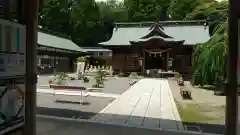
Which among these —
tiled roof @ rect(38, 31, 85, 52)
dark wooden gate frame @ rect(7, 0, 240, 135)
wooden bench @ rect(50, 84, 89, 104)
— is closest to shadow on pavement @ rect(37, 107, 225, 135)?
wooden bench @ rect(50, 84, 89, 104)

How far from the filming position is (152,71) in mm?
25047

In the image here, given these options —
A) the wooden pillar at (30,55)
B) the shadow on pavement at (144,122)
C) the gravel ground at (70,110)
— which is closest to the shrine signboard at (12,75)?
the wooden pillar at (30,55)

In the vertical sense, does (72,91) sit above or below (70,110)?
above

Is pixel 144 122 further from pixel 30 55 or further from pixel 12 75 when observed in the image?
pixel 12 75

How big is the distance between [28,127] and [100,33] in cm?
4247

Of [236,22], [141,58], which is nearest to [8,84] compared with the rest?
[236,22]

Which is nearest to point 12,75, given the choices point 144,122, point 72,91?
point 144,122

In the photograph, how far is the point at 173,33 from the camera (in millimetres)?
30594

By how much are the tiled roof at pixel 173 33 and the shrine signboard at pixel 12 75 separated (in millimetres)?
25094

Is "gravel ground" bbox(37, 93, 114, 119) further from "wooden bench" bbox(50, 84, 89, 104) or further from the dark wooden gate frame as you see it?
the dark wooden gate frame

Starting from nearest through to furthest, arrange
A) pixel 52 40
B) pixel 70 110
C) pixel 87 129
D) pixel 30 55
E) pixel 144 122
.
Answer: pixel 30 55
pixel 87 129
pixel 144 122
pixel 70 110
pixel 52 40

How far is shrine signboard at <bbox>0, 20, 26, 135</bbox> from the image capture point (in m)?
2.62

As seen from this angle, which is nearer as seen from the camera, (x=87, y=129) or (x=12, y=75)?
(x=12, y=75)

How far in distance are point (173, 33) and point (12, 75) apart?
2907 centimetres
